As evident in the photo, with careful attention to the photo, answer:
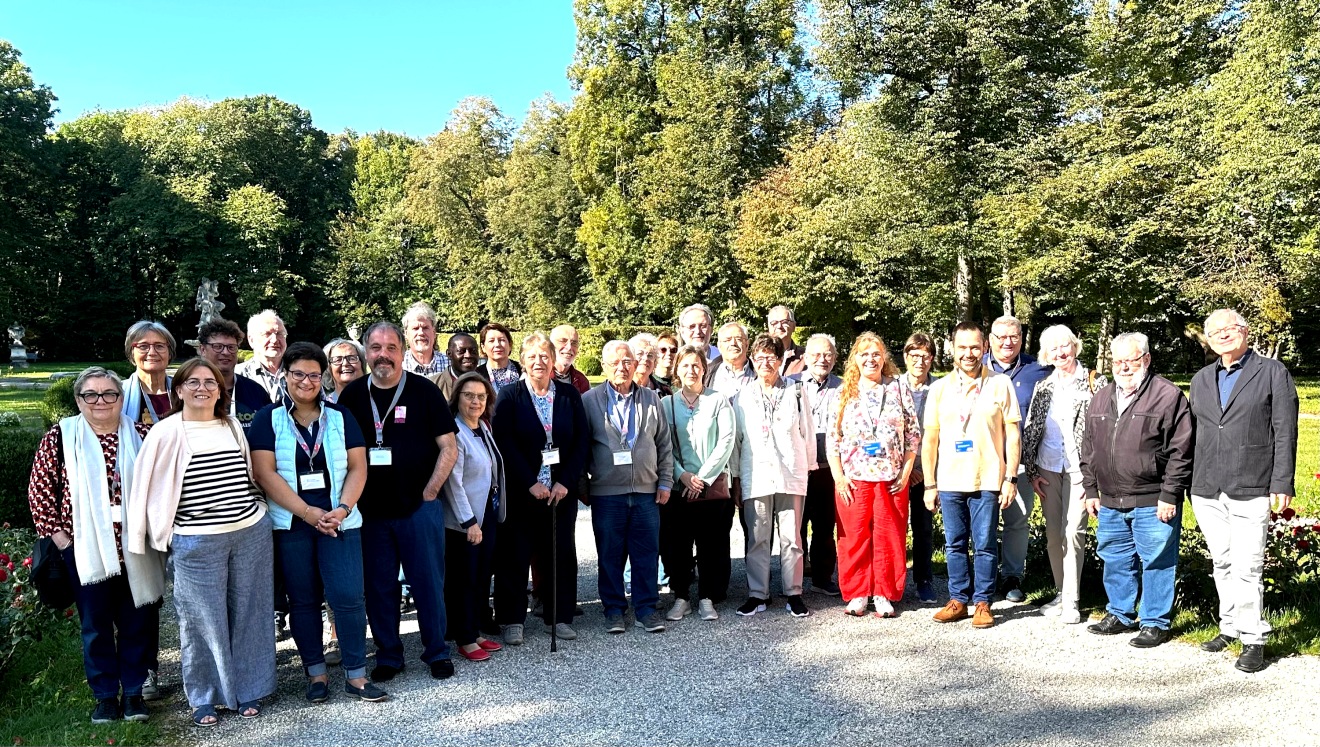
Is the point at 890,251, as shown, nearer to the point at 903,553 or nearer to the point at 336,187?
the point at 903,553

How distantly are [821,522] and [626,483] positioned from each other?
1633 mm

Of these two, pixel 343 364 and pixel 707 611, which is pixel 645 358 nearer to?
pixel 707 611

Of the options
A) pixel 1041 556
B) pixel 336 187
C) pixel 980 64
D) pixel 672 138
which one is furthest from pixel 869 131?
pixel 336 187

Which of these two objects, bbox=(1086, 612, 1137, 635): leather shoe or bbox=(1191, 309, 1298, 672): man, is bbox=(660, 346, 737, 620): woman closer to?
bbox=(1086, 612, 1137, 635): leather shoe

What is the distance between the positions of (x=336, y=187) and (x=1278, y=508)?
51.0m

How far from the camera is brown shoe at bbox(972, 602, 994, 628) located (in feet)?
17.8

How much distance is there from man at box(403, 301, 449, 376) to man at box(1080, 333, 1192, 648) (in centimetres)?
424

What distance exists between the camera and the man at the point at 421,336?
6055mm

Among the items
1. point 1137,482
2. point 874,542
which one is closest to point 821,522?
point 874,542

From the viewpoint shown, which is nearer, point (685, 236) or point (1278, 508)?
point (1278, 508)

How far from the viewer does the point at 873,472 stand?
5.68 meters

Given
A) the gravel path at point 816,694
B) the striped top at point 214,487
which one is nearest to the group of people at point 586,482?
the striped top at point 214,487

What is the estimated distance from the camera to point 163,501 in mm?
4074

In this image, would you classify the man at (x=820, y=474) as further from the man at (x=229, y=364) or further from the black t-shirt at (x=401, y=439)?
the man at (x=229, y=364)
